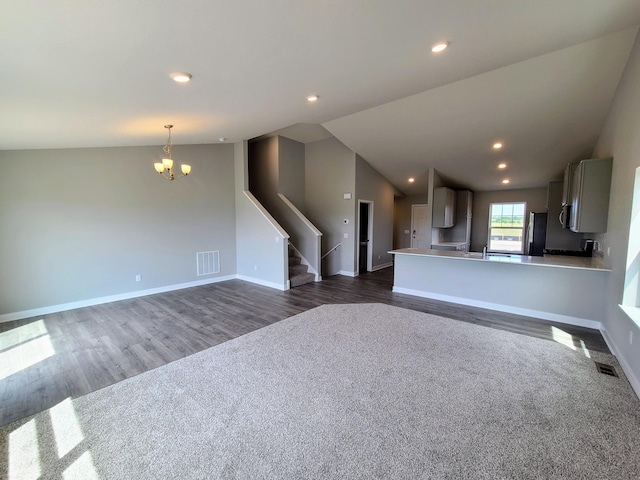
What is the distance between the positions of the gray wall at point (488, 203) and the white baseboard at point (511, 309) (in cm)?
460

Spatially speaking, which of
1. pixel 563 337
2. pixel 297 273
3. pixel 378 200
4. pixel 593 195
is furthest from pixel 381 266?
pixel 593 195

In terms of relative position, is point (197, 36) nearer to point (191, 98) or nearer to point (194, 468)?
point (191, 98)

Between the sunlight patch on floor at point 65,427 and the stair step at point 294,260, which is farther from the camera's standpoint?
the stair step at point 294,260

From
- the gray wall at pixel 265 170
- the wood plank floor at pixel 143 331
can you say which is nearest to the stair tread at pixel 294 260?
the wood plank floor at pixel 143 331

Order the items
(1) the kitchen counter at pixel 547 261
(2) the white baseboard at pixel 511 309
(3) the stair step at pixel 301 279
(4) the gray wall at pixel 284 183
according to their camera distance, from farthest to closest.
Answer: (4) the gray wall at pixel 284 183 → (3) the stair step at pixel 301 279 → (2) the white baseboard at pixel 511 309 → (1) the kitchen counter at pixel 547 261

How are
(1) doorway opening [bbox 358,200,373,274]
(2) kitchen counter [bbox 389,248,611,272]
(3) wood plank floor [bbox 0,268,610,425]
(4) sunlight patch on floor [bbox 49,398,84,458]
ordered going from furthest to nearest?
1. (1) doorway opening [bbox 358,200,373,274]
2. (2) kitchen counter [bbox 389,248,611,272]
3. (3) wood plank floor [bbox 0,268,610,425]
4. (4) sunlight patch on floor [bbox 49,398,84,458]

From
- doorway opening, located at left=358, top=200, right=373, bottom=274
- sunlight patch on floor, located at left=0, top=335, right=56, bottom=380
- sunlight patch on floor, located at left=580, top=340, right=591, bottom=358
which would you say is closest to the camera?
sunlight patch on floor, located at left=0, top=335, right=56, bottom=380

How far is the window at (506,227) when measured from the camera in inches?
318

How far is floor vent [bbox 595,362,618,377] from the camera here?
8.79 ft

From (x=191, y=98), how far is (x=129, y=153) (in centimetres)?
296

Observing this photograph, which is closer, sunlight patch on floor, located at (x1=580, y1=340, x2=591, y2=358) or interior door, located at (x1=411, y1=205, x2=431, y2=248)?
sunlight patch on floor, located at (x1=580, y1=340, x2=591, y2=358)

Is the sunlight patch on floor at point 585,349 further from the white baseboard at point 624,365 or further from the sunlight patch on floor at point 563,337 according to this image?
the white baseboard at point 624,365

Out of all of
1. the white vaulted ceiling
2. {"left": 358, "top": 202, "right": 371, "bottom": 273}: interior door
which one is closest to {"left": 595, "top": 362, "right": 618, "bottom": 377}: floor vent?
the white vaulted ceiling

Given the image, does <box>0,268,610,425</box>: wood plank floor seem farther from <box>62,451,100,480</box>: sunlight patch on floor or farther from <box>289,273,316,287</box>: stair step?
<box>62,451,100,480</box>: sunlight patch on floor
